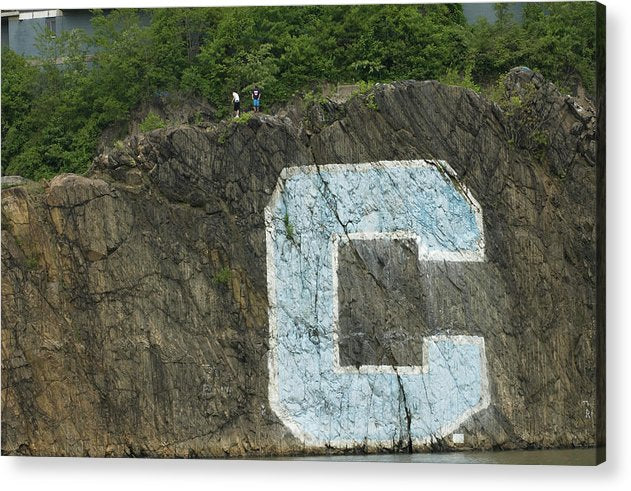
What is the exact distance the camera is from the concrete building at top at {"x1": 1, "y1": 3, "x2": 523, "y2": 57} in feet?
53.9

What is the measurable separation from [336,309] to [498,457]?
2433mm

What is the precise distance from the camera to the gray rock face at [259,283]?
15648 millimetres

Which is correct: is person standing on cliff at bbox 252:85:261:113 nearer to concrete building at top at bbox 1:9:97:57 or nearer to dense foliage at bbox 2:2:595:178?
dense foliage at bbox 2:2:595:178

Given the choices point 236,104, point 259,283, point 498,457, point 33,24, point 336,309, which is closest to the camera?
point 498,457

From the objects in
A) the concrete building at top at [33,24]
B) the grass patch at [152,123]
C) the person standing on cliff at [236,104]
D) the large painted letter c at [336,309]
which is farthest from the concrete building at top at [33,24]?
the large painted letter c at [336,309]

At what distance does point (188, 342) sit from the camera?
16281 millimetres

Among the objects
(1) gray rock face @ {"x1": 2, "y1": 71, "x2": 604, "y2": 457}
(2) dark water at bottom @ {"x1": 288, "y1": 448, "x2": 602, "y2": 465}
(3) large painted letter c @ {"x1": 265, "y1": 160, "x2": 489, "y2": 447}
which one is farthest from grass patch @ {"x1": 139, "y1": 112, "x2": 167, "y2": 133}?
(2) dark water at bottom @ {"x1": 288, "y1": 448, "x2": 602, "y2": 465}

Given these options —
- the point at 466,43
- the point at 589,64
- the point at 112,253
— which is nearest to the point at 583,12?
the point at 589,64

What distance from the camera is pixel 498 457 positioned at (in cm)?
1543

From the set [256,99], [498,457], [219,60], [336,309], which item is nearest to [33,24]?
[219,60]

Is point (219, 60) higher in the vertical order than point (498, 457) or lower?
higher

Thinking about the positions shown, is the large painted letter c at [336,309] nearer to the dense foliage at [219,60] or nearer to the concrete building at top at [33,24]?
the dense foliage at [219,60]

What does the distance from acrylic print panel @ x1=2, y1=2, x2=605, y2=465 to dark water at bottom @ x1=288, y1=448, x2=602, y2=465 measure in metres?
0.05

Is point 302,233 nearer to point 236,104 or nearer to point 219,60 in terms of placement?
point 236,104
